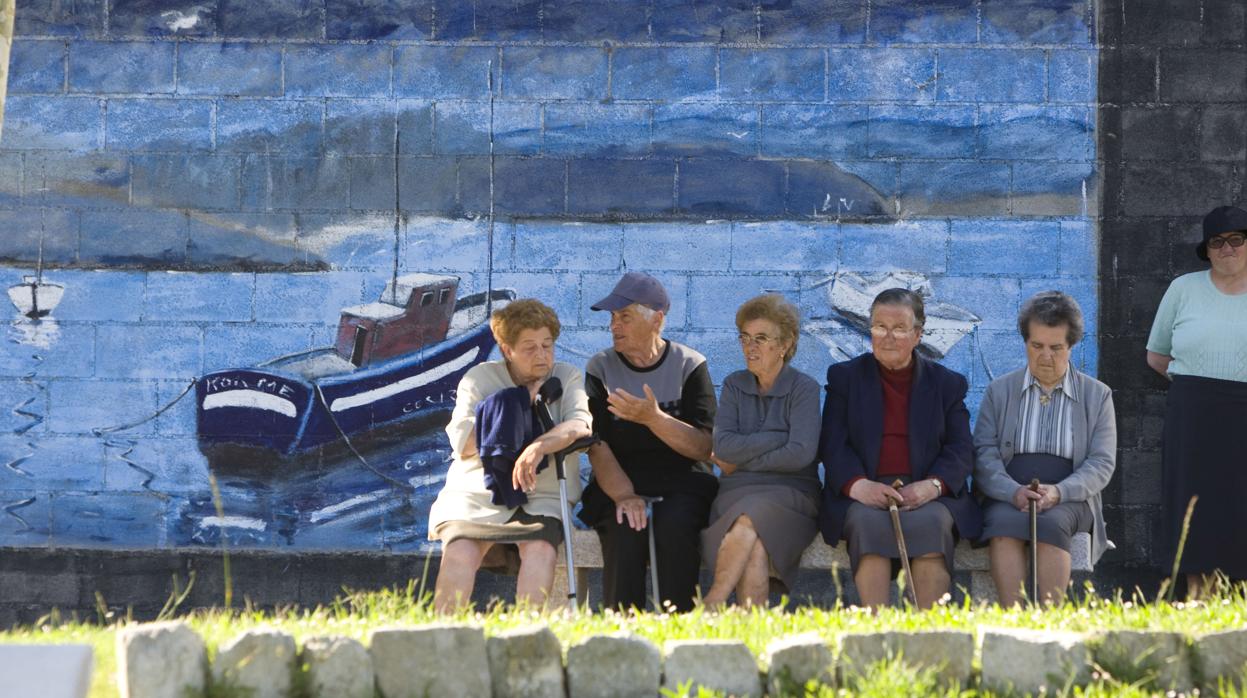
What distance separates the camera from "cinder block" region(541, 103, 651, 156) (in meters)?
7.00

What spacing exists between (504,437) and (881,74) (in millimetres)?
2357

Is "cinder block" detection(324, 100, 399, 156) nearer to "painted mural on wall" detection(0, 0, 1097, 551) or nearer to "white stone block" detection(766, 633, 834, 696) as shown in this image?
"painted mural on wall" detection(0, 0, 1097, 551)

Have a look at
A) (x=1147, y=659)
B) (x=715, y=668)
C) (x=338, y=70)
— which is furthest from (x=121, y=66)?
(x=1147, y=659)

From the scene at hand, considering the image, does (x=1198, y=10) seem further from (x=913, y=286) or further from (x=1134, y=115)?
(x=913, y=286)

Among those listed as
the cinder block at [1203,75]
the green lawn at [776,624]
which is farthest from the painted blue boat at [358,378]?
the cinder block at [1203,75]

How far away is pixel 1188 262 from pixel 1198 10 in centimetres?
101

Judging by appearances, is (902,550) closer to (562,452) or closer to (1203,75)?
(562,452)

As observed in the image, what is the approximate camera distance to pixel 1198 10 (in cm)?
698

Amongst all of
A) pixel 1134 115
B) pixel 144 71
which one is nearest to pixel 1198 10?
pixel 1134 115

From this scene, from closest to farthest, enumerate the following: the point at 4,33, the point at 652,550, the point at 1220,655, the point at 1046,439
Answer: the point at 1220,655
the point at 4,33
the point at 652,550
the point at 1046,439

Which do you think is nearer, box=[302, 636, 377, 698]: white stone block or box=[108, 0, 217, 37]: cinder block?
box=[302, 636, 377, 698]: white stone block

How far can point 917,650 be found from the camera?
3.96 m

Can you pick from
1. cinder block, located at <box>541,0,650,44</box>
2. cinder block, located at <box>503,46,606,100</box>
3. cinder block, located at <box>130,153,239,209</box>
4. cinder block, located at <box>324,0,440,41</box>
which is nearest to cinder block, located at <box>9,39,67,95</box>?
cinder block, located at <box>130,153,239,209</box>

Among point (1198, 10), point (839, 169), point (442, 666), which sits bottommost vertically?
point (442, 666)
